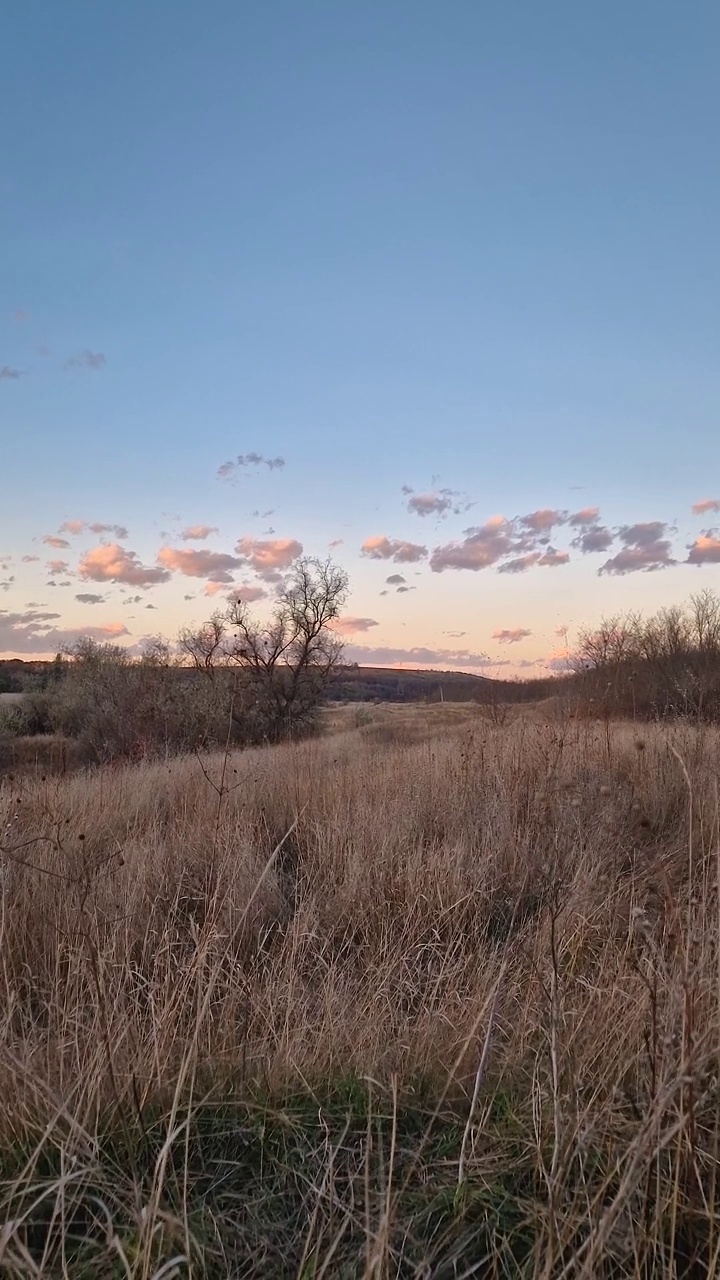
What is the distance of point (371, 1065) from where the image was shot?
214 cm

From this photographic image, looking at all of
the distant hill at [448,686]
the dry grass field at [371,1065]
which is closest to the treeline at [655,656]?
the distant hill at [448,686]

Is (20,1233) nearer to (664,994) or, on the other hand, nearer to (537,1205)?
(537,1205)

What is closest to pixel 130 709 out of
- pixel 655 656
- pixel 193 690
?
pixel 193 690

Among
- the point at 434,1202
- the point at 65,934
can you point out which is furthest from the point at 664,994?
the point at 65,934

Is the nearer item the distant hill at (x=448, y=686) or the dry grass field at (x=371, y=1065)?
the dry grass field at (x=371, y=1065)

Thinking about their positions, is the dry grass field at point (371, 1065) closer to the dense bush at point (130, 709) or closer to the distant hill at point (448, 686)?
the distant hill at point (448, 686)

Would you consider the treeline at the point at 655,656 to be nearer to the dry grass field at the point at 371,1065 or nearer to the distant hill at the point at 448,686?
the distant hill at the point at 448,686

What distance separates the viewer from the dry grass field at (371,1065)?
1.52m

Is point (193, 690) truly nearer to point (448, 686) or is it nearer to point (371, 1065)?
point (448, 686)

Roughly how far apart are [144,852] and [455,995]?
8.30ft

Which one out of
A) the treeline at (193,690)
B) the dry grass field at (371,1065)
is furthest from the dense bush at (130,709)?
the dry grass field at (371,1065)

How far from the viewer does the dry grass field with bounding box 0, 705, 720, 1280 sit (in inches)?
59.7

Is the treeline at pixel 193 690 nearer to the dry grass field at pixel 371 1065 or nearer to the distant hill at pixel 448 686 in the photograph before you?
the distant hill at pixel 448 686

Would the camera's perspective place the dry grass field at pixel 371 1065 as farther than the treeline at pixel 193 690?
No
